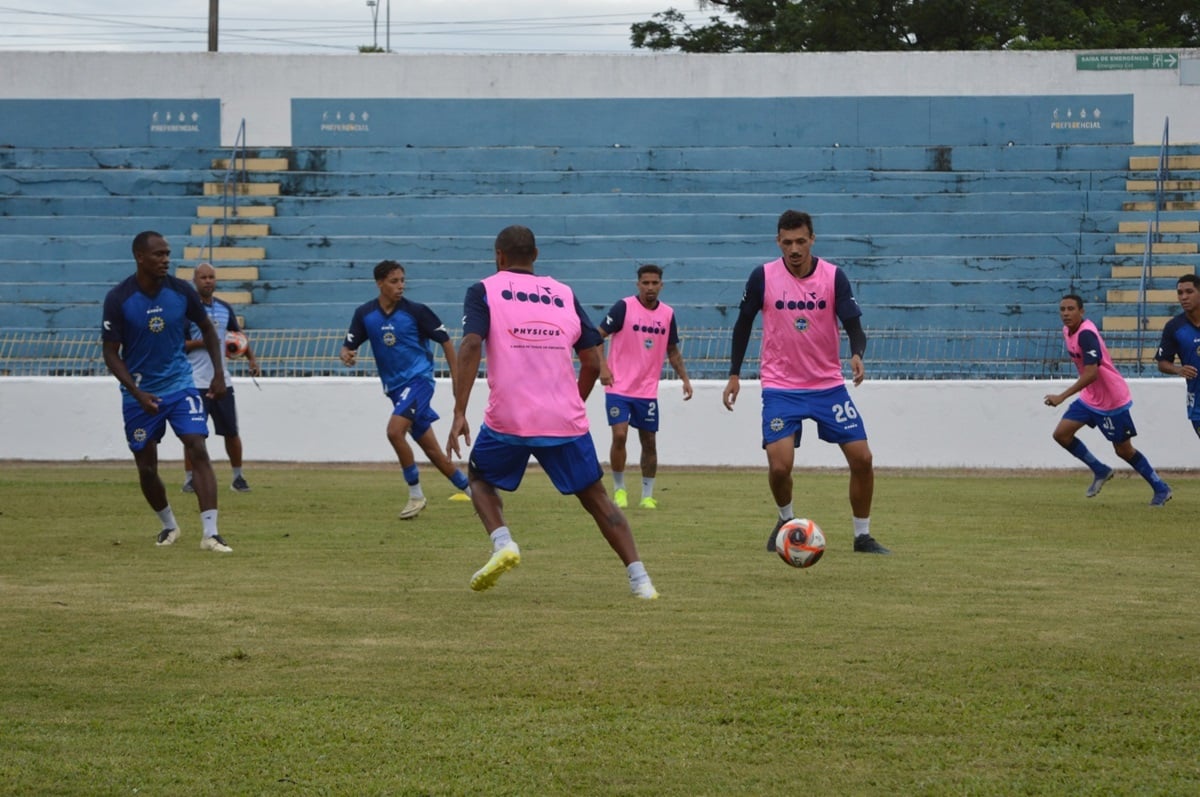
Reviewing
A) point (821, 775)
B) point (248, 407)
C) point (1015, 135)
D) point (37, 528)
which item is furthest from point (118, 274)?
point (821, 775)

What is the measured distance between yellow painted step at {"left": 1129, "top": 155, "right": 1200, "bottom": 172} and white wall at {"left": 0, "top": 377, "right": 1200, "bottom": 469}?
27.4 feet

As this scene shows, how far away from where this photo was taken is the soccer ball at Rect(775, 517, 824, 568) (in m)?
9.34

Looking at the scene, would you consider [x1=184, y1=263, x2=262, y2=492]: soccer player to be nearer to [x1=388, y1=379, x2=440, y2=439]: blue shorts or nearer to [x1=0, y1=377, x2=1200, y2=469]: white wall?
[x1=388, y1=379, x2=440, y2=439]: blue shorts

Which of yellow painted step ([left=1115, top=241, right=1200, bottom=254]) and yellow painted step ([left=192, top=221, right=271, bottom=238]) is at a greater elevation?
yellow painted step ([left=1115, top=241, right=1200, bottom=254])

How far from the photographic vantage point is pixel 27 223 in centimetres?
2762

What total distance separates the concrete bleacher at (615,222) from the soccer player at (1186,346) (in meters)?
8.55

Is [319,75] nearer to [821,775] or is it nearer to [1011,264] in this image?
[1011,264]

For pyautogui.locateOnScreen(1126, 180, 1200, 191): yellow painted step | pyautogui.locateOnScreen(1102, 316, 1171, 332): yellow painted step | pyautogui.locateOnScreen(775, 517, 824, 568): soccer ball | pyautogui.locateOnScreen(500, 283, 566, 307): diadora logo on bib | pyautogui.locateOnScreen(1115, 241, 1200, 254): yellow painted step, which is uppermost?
pyautogui.locateOnScreen(1126, 180, 1200, 191): yellow painted step

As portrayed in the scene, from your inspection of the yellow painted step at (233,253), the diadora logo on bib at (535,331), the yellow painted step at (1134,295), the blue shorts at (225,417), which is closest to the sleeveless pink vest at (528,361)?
the diadora logo on bib at (535,331)

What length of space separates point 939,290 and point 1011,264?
4.36 ft

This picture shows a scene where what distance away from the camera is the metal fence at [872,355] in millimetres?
21234

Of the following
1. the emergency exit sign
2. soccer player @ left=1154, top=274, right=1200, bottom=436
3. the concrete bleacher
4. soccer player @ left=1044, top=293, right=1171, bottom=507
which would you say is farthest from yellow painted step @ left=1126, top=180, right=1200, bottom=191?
soccer player @ left=1154, top=274, right=1200, bottom=436

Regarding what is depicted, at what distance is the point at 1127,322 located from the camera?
23.4 m

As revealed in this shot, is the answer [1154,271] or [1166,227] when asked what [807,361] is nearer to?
[1154,271]
